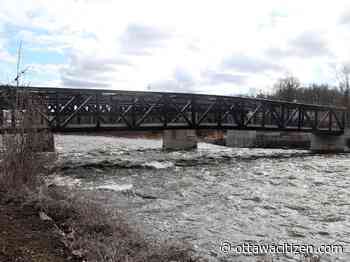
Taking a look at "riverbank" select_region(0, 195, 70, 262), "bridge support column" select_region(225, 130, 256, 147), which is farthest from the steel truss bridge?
"bridge support column" select_region(225, 130, 256, 147)

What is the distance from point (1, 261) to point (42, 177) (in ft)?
19.0

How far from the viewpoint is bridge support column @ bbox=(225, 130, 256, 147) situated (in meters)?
56.0

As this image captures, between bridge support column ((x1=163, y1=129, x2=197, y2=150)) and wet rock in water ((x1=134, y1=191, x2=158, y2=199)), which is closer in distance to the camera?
wet rock in water ((x1=134, y1=191, x2=158, y2=199))

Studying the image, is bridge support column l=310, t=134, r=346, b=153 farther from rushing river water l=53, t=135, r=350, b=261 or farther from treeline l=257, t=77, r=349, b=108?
treeline l=257, t=77, r=349, b=108

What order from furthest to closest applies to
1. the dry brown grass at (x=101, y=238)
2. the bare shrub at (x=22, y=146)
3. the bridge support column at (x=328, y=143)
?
the bridge support column at (x=328, y=143) < the bare shrub at (x=22, y=146) < the dry brown grass at (x=101, y=238)

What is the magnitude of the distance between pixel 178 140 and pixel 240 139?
1734 centimetres

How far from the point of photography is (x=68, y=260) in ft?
15.9

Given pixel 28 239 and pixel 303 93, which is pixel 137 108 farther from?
pixel 303 93

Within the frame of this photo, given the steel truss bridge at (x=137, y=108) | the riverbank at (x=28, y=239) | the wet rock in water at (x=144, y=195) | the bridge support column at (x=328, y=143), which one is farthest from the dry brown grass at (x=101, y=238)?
the bridge support column at (x=328, y=143)

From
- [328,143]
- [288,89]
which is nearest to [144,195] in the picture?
[328,143]
